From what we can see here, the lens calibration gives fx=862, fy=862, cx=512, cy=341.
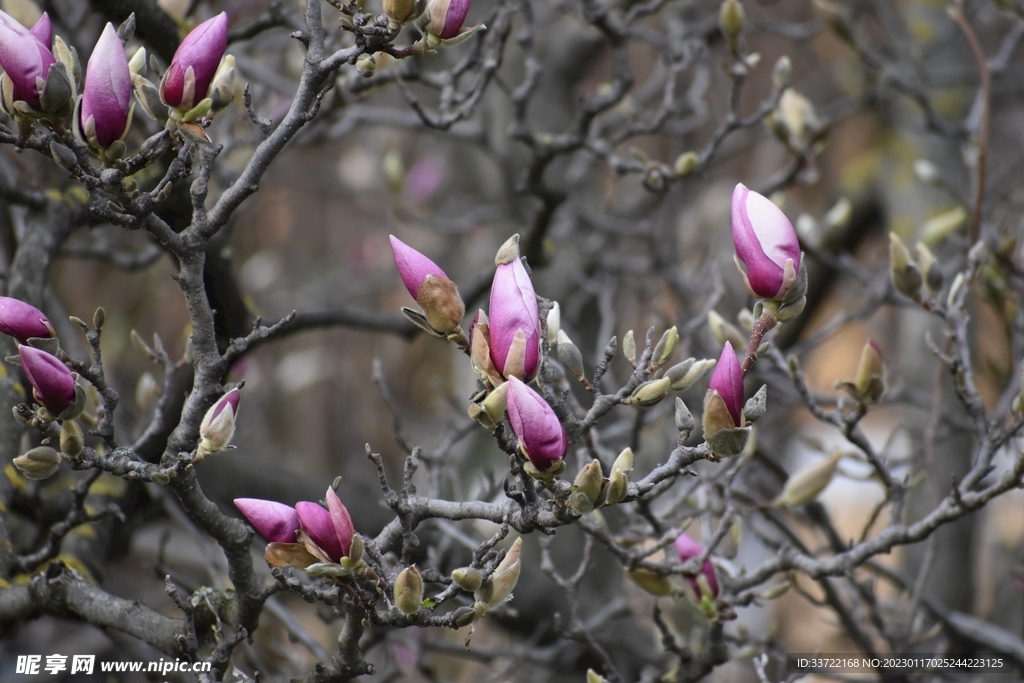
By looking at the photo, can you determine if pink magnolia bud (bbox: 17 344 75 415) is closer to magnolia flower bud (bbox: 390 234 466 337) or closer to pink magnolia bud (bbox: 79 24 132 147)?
pink magnolia bud (bbox: 79 24 132 147)

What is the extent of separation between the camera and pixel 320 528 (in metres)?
0.82

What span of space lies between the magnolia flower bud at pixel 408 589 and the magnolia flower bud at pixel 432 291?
0.74 feet

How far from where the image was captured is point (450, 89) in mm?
1581

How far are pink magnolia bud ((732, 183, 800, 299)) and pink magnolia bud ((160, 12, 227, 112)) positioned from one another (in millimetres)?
513

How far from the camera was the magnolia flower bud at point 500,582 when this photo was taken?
83 cm

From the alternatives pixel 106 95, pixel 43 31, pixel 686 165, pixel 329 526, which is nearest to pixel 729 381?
pixel 329 526

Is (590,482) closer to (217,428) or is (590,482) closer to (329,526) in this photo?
(329,526)

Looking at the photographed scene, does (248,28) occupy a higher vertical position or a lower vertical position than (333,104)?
higher

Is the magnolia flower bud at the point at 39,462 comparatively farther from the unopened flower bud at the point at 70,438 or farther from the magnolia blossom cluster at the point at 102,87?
the magnolia blossom cluster at the point at 102,87

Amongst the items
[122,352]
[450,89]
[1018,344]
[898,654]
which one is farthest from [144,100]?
[122,352]

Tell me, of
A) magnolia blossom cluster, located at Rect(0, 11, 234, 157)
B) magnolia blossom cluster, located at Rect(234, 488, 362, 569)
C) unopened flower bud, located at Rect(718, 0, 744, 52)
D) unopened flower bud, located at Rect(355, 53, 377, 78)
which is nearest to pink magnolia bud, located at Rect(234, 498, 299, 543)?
magnolia blossom cluster, located at Rect(234, 488, 362, 569)

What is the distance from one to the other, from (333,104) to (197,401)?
0.95 metres

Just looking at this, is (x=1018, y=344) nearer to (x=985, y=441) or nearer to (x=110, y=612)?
(x=985, y=441)

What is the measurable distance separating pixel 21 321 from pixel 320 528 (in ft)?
1.13
